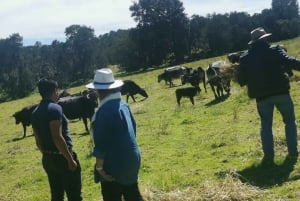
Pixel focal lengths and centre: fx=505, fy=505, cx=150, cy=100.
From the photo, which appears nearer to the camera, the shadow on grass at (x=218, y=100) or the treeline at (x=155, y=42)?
the shadow on grass at (x=218, y=100)

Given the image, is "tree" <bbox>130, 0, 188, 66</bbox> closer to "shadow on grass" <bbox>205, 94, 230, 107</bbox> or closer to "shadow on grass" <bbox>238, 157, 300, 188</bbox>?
"shadow on grass" <bbox>205, 94, 230, 107</bbox>

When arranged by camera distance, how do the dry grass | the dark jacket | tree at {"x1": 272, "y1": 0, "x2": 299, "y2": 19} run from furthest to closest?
tree at {"x1": 272, "y1": 0, "x2": 299, "y2": 19}, the dark jacket, the dry grass

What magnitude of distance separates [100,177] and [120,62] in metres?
95.2

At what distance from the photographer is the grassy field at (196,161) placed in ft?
31.8

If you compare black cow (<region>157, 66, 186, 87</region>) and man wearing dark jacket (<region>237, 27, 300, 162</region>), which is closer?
man wearing dark jacket (<region>237, 27, 300, 162</region>)

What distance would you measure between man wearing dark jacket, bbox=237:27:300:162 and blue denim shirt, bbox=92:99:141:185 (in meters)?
4.83

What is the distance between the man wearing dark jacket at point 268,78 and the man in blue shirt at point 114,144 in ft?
15.5

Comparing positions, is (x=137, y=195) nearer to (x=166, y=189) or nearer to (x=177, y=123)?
(x=166, y=189)

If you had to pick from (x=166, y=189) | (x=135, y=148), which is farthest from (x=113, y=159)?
(x=166, y=189)

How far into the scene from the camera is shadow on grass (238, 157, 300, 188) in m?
9.88

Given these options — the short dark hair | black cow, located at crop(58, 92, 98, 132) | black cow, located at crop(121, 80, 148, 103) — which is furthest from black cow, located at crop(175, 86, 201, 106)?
the short dark hair

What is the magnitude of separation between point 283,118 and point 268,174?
1360mm

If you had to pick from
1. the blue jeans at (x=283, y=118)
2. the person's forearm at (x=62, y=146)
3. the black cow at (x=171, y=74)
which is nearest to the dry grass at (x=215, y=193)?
the blue jeans at (x=283, y=118)

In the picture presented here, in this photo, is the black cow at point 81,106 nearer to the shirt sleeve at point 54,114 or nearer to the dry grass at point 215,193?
the dry grass at point 215,193
